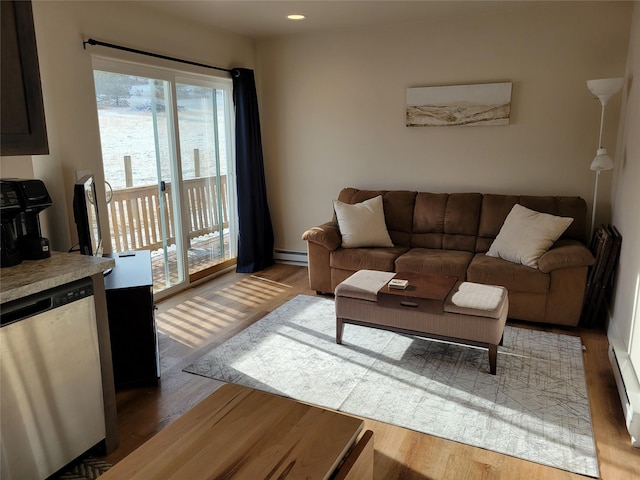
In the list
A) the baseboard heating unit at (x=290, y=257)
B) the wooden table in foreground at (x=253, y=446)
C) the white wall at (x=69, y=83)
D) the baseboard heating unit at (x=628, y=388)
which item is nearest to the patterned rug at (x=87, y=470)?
the wooden table in foreground at (x=253, y=446)

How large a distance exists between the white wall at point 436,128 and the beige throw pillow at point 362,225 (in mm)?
687

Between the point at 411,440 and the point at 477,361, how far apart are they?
3.18ft

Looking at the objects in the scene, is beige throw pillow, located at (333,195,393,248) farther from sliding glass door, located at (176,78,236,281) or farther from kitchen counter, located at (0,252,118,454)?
kitchen counter, located at (0,252,118,454)

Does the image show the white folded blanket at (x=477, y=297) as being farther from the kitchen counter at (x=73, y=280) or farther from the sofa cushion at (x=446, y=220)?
the kitchen counter at (x=73, y=280)

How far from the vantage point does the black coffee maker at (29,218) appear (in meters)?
2.02

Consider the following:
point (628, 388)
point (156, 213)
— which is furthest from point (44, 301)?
point (628, 388)

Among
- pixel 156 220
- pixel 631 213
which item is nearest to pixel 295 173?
pixel 156 220

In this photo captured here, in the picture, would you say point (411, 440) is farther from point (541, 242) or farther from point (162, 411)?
point (541, 242)

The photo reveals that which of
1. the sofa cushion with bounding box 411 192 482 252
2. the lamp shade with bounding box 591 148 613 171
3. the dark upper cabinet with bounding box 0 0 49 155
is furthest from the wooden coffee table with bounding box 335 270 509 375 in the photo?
the dark upper cabinet with bounding box 0 0 49 155

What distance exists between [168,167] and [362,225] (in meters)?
1.87

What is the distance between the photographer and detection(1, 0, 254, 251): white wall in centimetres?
315

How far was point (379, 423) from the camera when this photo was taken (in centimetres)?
245

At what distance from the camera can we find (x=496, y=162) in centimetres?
447

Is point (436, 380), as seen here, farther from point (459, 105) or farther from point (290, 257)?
point (290, 257)
